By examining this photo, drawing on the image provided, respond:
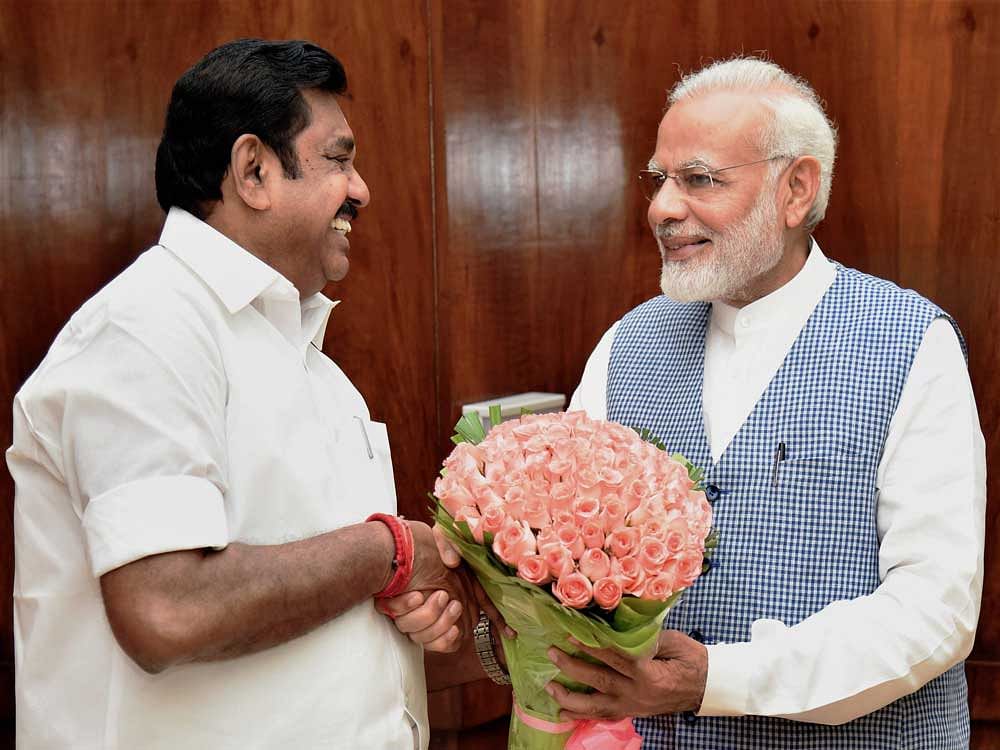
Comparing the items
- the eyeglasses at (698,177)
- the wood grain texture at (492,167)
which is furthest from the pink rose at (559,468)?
the wood grain texture at (492,167)

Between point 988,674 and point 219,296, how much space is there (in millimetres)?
2168

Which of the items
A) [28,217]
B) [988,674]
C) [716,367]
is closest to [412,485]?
[716,367]

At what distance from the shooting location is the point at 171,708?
1.59 m

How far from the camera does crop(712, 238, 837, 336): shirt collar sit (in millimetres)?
2217

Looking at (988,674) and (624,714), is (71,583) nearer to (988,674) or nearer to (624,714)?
(624,714)

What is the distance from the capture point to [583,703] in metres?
1.76

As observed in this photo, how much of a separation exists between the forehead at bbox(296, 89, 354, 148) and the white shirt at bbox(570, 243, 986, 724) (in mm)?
1104

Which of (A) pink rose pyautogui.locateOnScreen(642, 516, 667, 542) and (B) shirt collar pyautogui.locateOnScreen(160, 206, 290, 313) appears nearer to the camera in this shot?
(A) pink rose pyautogui.locateOnScreen(642, 516, 667, 542)

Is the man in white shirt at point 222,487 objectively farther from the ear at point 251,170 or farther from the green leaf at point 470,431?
the green leaf at point 470,431

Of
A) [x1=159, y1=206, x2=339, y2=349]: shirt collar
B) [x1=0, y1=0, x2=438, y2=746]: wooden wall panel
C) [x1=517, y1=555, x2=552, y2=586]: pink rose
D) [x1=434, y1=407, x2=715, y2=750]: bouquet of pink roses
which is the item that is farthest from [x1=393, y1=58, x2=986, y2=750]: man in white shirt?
[x1=0, y1=0, x2=438, y2=746]: wooden wall panel

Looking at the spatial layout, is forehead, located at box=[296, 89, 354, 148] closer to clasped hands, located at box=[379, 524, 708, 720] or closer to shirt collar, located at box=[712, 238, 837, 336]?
clasped hands, located at box=[379, 524, 708, 720]

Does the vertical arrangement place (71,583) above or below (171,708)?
above

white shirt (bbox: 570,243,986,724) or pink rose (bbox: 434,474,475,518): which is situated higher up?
pink rose (bbox: 434,474,475,518)

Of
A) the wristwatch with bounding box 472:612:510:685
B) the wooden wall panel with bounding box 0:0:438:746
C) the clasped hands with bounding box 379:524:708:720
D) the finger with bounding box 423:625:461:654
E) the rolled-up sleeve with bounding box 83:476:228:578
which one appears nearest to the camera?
the rolled-up sleeve with bounding box 83:476:228:578
